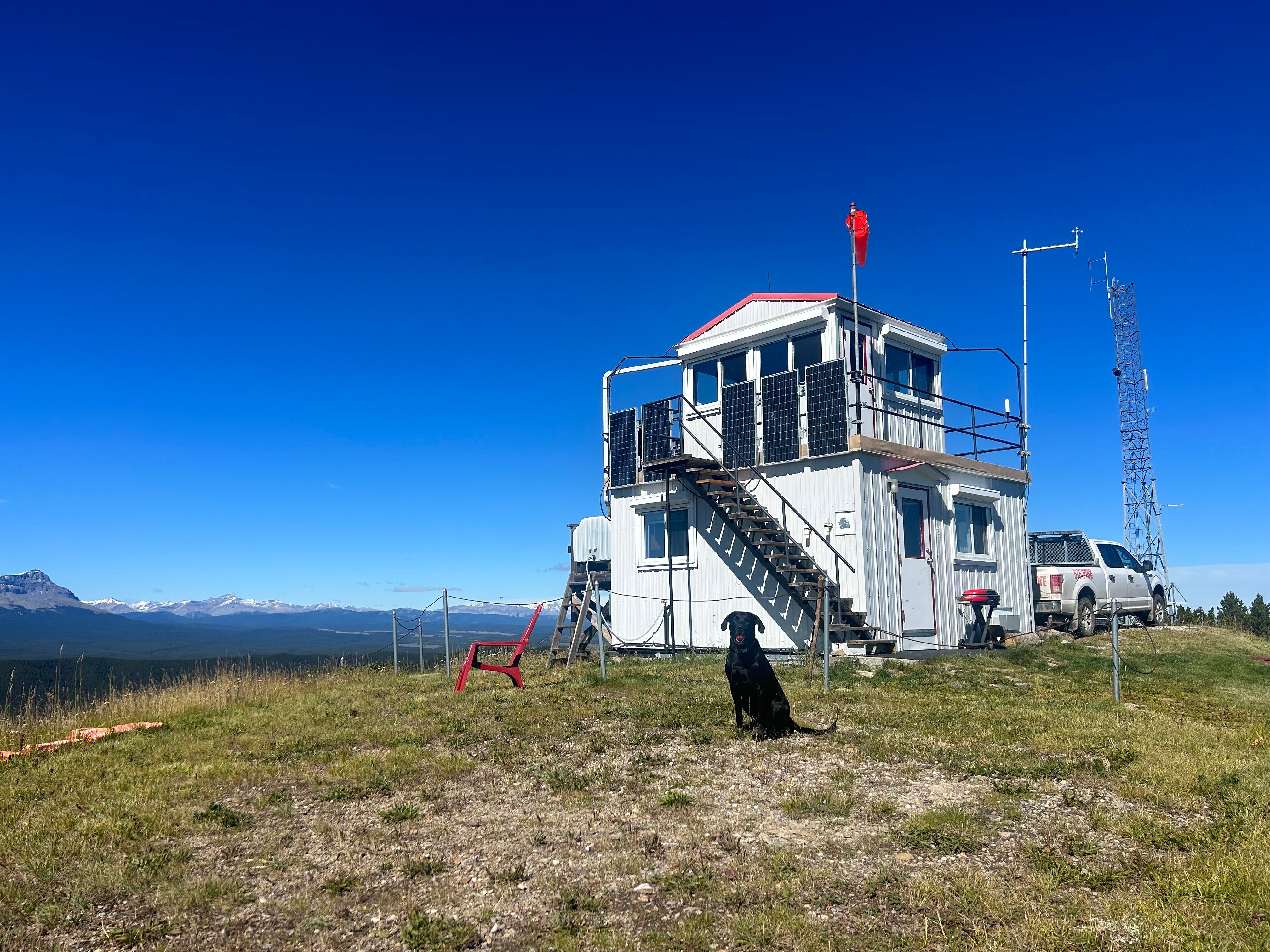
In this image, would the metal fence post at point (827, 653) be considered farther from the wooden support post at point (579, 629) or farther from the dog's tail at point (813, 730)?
the wooden support post at point (579, 629)

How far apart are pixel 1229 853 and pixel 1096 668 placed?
10.6m

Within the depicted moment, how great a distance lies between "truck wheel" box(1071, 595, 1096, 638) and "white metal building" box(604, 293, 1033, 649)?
4.03 ft

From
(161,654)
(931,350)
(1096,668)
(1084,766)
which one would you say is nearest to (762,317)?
(931,350)

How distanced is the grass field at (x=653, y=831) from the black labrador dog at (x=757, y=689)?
0.29 m

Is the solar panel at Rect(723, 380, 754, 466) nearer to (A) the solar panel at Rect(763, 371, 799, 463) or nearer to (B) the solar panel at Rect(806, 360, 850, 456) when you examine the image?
(A) the solar panel at Rect(763, 371, 799, 463)

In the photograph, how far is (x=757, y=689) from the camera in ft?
29.3

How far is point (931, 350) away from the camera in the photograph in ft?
62.5

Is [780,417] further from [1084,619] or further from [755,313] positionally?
[1084,619]

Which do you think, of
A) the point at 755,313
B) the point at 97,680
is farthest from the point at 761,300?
the point at 97,680

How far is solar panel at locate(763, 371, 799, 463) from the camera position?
55.4 feet

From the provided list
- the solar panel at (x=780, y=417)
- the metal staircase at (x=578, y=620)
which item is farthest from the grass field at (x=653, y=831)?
the solar panel at (x=780, y=417)

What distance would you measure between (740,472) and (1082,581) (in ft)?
31.2

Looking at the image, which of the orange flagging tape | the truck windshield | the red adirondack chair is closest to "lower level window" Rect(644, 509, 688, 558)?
the red adirondack chair

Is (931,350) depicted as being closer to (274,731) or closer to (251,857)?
(274,731)
